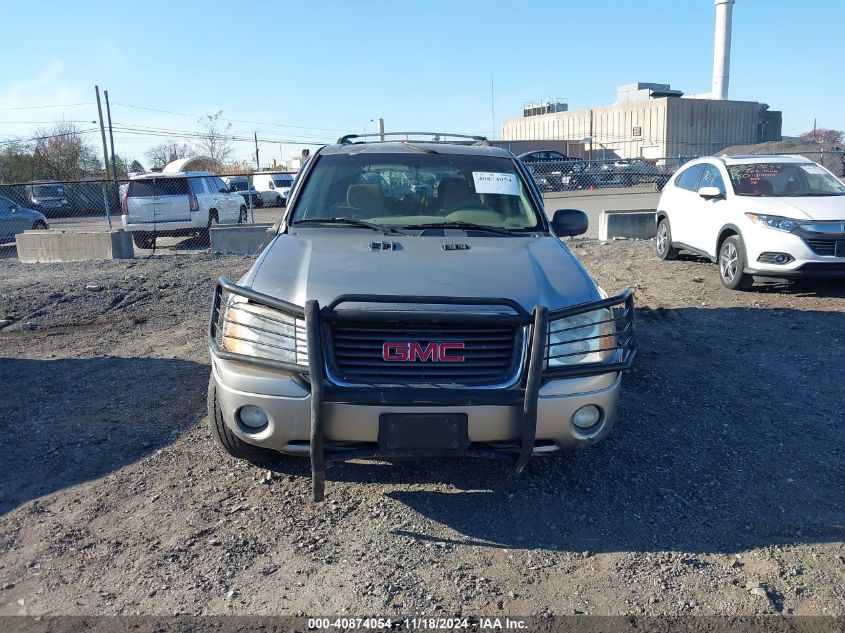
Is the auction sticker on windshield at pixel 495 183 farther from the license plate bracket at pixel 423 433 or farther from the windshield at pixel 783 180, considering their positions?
the windshield at pixel 783 180

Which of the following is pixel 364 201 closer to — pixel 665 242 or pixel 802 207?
pixel 802 207

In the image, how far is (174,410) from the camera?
15.9 ft

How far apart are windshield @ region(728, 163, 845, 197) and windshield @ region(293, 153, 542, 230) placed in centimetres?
534

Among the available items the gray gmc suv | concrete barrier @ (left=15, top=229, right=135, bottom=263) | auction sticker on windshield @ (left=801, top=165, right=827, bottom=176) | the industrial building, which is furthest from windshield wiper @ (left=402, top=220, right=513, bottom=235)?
the industrial building

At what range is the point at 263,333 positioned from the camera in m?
3.26

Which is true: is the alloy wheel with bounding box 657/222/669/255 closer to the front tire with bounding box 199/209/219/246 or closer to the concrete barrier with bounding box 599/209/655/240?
the concrete barrier with bounding box 599/209/655/240

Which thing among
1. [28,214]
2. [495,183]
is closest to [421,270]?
[495,183]

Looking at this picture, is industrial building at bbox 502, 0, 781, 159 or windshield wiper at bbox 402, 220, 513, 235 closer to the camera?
windshield wiper at bbox 402, 220, 513, 235

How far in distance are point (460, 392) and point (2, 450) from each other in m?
2.95

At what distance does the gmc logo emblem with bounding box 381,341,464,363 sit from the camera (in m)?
3.14

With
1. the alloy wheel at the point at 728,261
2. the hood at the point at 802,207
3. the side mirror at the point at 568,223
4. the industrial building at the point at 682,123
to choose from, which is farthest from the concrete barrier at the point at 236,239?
the industrial building at the point at 682,123

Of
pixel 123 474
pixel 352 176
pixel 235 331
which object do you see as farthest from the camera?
pixel 352 176

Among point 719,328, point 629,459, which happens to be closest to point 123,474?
point 629,459

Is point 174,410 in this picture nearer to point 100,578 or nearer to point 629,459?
point 100,578
